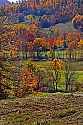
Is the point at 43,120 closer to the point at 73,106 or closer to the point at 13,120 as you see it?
the point at 13,120

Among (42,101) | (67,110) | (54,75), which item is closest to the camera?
(67,110)

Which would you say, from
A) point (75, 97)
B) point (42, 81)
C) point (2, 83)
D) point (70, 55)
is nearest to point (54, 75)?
point (42, 81)

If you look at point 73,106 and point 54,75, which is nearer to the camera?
point 73,106

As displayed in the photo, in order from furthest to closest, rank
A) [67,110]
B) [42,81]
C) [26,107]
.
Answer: [42,81] → [26,107] → [67,110]

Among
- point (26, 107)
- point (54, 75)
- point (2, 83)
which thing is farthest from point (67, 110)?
point (54, 75)

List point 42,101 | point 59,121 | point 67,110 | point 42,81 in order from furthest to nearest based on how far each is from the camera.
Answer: point 42,81
point 42,101
point 67,110
point 59,121

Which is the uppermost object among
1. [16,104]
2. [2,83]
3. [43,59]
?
[16,104]

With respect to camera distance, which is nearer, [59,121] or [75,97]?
[59,121]

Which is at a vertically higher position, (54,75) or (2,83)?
(2,83)

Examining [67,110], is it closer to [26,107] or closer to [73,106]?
[73,106]
